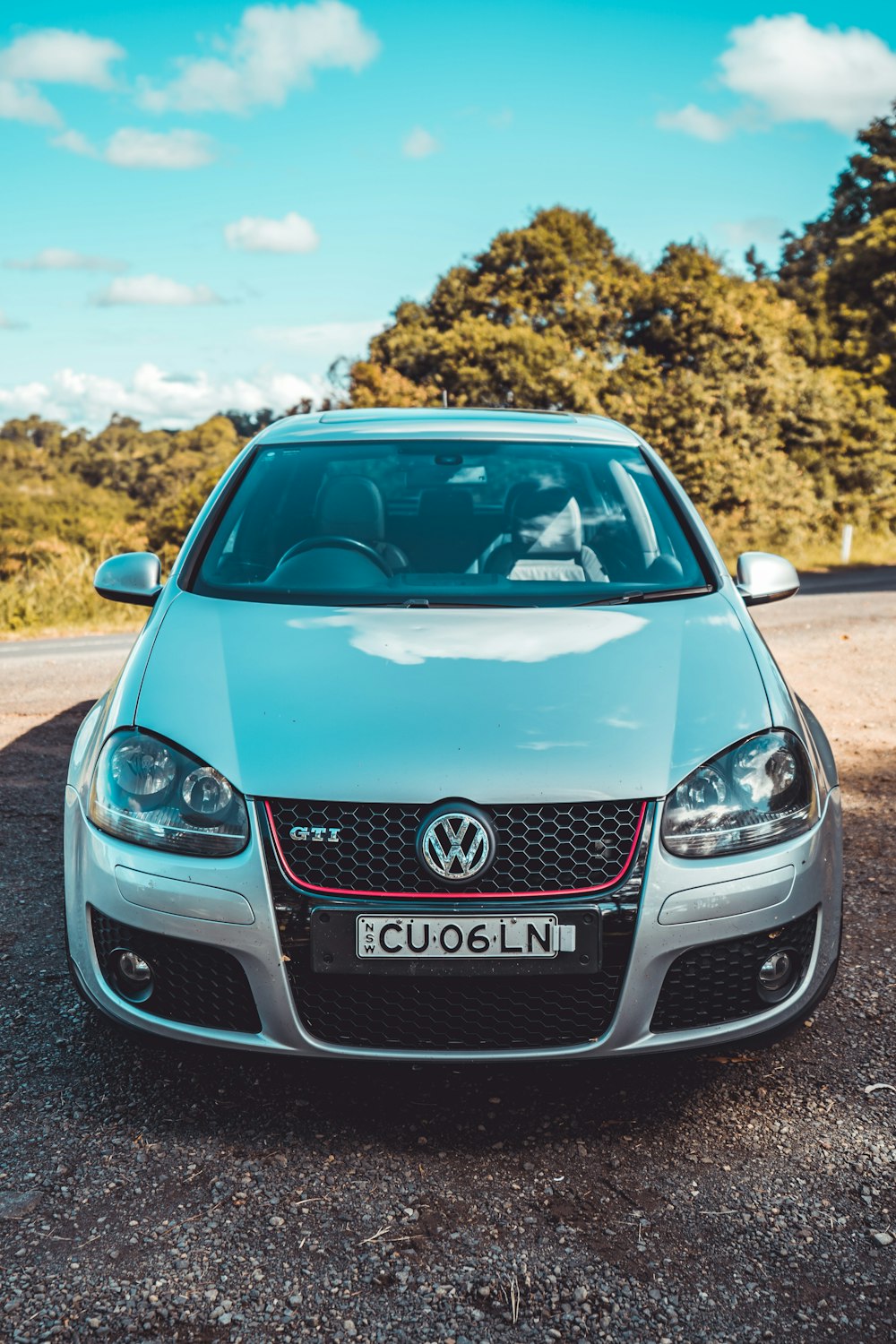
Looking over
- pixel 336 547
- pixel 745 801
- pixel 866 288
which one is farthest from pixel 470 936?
pixel 866 288

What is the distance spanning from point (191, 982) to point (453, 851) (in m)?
0.63

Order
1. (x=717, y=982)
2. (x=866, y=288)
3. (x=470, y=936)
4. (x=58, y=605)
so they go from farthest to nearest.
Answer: (x=866, y=288), (x=58, y=605), (x=717, y=982), (x=470, y=936)

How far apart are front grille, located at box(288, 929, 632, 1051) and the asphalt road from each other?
0.06m

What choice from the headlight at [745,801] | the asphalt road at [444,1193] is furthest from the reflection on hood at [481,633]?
the asphalt road at [444,1193]

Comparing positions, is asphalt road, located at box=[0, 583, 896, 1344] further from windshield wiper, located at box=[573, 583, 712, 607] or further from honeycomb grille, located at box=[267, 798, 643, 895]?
windshield wiper, located at box=[573, 583, 712, 607]

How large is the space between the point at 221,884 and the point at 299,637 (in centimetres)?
73

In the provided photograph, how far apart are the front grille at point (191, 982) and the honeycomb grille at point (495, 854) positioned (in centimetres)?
26

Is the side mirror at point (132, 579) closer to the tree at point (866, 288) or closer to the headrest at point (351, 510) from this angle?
the headrest at point (351, 510)

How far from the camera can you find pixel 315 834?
230 centimetres

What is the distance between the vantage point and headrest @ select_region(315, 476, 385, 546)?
3.67 meters

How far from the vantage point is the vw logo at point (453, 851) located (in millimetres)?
2254

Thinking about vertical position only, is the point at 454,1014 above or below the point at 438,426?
below

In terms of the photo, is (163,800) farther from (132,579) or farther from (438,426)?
(438,426)

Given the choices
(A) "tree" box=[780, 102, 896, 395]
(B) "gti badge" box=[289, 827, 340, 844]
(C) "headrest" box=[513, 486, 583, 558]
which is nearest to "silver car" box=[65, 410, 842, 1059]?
(B) "gti badge" box=[289, 827, 340, 844]
